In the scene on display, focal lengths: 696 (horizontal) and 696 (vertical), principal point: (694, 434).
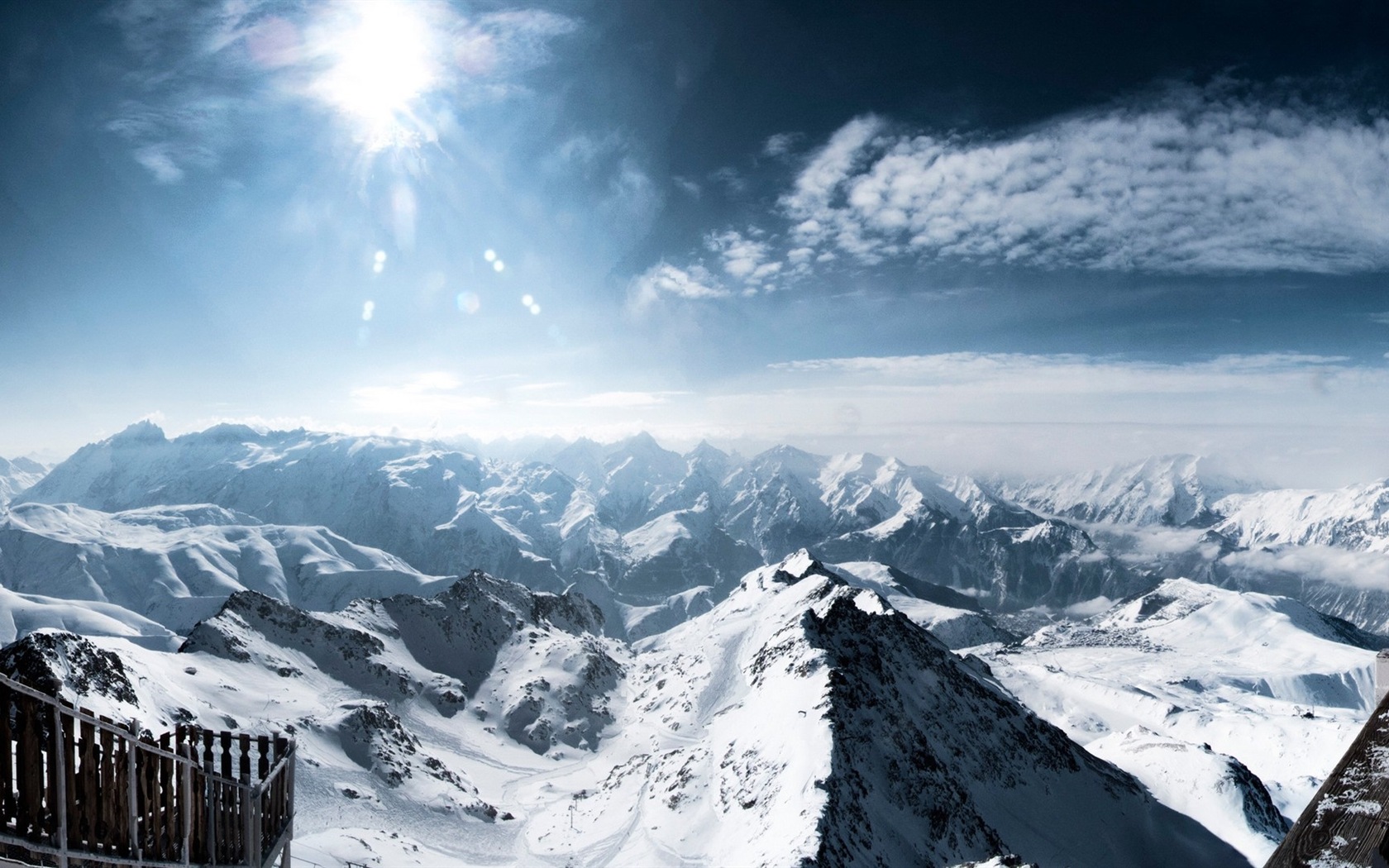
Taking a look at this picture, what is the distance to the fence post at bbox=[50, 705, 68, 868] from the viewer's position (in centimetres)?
743

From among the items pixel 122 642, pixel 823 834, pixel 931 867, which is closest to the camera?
pixel 823 834

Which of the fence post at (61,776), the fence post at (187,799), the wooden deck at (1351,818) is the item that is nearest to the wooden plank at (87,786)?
the fence post at (61,776)

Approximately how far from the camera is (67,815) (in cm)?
797

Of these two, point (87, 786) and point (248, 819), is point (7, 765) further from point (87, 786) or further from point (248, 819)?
point (248, 819)

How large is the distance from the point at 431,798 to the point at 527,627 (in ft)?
291

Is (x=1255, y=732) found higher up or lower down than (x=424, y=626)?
lower down

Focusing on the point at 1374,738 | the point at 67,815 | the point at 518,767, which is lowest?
the point at 518,767

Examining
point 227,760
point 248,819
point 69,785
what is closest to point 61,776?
point 69,785

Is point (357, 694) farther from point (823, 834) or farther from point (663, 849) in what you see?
point (823, 834)

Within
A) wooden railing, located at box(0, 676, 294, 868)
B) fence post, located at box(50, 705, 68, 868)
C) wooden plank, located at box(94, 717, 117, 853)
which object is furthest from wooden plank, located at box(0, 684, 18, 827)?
wooden plank, located at box(94, 717, 117, 853)

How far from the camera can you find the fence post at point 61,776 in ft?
24.4

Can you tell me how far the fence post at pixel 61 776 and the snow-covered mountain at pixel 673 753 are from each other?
59.5m

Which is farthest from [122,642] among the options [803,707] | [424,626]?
[803,707]

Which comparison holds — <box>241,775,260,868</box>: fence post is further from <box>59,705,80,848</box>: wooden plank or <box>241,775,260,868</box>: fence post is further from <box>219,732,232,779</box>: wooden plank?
<box>59,705,80,848</box>: wooden plank
